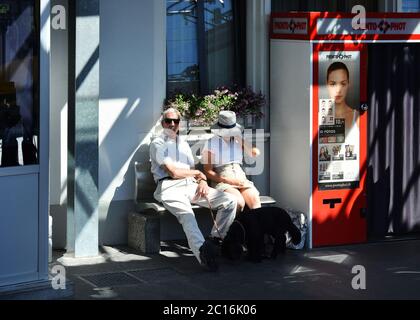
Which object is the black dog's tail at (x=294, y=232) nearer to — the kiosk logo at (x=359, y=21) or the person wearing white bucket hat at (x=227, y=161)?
the person wearing white bucket hat at (x=227, y=161)

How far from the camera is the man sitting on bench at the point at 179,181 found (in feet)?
32.2

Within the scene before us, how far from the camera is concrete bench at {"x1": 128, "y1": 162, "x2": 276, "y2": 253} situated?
1007 centimetres

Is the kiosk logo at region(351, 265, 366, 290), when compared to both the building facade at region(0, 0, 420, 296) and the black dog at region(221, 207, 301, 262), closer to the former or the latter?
the black dog at region(221, 207, 301, 262)

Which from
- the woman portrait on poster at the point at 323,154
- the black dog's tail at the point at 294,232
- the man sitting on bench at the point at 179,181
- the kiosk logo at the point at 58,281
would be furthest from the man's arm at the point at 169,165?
the kiosk logo at the point at 58,281

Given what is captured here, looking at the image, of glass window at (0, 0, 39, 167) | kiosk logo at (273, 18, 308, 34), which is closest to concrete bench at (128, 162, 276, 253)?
kiosk logo at (273, 18, 308, 34)

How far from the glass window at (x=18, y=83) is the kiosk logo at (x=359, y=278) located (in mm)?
3243

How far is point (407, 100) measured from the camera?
11062 mm

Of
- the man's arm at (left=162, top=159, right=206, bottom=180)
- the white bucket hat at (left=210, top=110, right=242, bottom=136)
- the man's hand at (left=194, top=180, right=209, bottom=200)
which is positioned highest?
the white bucket hat at (left=210, top=110, right=242, bottom=136)

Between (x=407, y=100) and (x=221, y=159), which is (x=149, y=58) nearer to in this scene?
(x=221, y=159)

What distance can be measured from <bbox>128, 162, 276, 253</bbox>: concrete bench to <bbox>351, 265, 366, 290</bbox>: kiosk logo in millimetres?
1436

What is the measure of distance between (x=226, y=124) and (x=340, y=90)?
4.51 ft

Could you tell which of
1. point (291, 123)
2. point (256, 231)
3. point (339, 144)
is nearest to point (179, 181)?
point (256, 231)

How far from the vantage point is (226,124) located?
33.2 ft

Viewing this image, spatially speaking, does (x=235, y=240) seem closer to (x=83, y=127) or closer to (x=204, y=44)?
(x=83, y=127)
